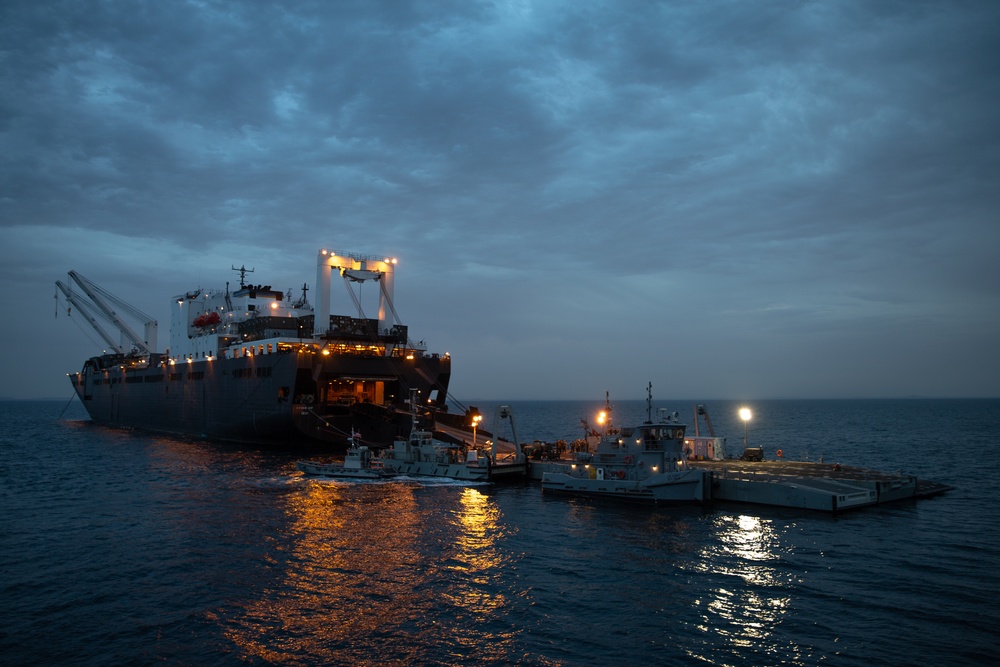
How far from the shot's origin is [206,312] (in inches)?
3947

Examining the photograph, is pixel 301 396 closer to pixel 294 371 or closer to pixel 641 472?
pixel 294 371

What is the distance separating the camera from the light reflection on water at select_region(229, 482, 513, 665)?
19438 mm

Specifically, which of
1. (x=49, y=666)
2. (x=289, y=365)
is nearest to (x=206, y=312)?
(x=289, y=365)

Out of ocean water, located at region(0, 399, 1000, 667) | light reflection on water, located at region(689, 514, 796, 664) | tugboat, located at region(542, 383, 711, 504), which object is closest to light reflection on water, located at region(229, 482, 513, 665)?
ocean water, located at region(0, 399, 1000, 667)

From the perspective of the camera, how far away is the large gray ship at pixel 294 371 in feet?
216

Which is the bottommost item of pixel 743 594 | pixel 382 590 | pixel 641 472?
pixel 382 590

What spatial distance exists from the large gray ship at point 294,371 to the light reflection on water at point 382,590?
17599 millimetres

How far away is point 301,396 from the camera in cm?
6562

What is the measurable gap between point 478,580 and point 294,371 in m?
43.4

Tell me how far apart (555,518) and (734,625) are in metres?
16.8

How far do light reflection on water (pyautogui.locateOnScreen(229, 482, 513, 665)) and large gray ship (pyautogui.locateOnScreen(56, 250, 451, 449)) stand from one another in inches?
693

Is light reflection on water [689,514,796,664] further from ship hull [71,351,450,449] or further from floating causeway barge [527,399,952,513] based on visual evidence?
ship hull [71,351,450,449]

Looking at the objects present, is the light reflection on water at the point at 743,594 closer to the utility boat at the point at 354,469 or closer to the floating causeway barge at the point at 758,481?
the floating causeway barge at the point at 758,481

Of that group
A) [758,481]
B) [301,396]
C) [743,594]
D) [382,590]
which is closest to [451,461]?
[301,396]
